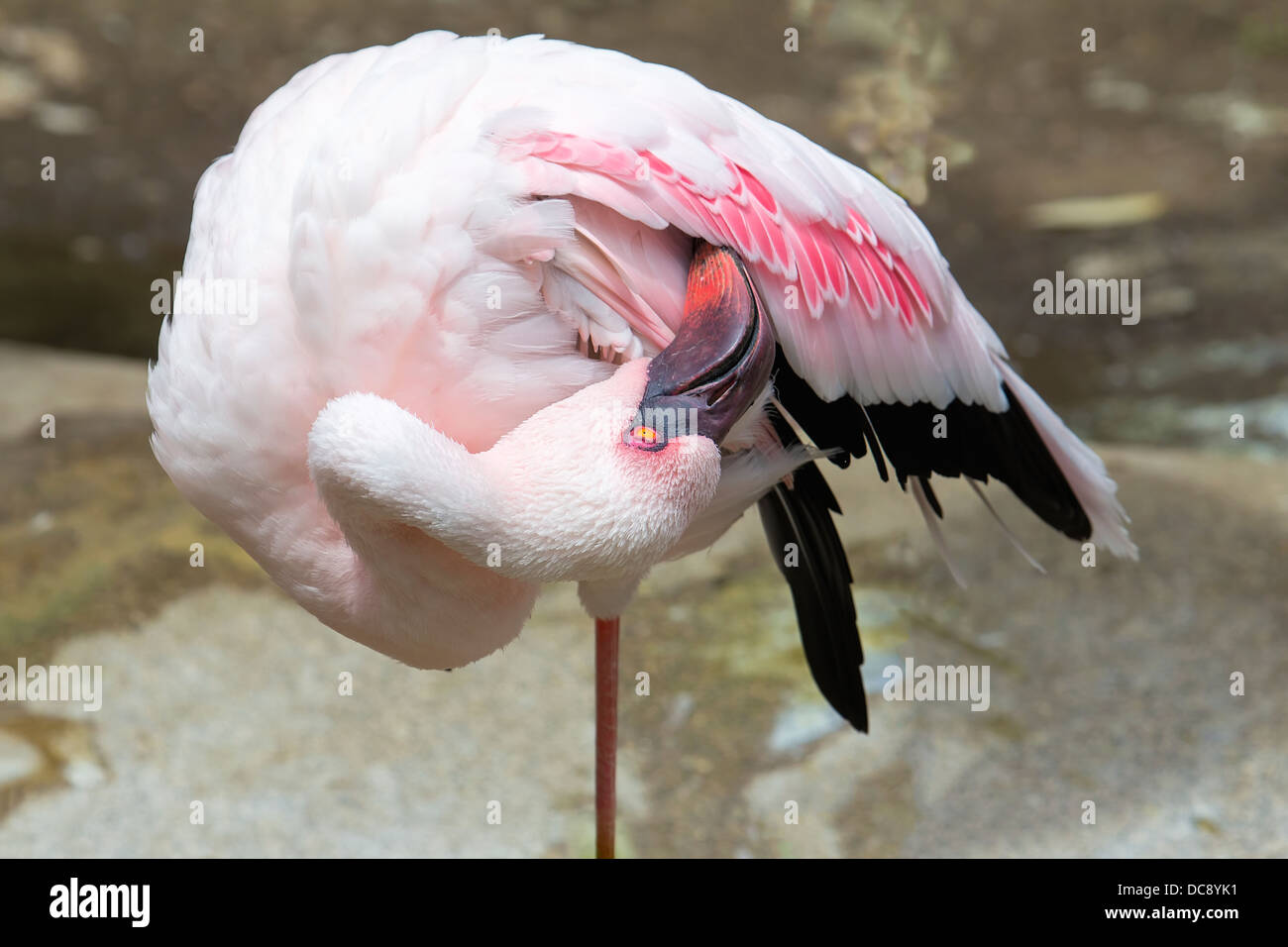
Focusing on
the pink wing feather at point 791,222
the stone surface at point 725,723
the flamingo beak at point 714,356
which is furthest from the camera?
the stone surface at point 725,723

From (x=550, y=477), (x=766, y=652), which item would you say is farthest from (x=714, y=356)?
(x=766, y=652)

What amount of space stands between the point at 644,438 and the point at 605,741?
129cm

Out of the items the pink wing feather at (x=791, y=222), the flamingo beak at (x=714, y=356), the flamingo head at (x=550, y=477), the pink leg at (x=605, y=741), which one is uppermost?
the pink wing feather at (x=791, y=222)

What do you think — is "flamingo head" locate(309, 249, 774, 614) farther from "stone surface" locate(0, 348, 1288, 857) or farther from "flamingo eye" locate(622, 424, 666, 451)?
"stone surface" locate(0, 348, 1288, 857)

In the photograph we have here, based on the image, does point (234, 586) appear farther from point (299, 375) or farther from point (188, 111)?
point (188, 111)

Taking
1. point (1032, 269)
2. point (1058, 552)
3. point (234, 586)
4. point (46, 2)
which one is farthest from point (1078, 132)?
point (46, 2)

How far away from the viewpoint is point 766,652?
3.37 meters

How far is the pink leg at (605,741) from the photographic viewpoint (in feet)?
8.69

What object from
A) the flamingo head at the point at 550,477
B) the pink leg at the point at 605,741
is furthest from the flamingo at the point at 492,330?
the pink leg at the point at 605,741

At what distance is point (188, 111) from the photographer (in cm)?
600

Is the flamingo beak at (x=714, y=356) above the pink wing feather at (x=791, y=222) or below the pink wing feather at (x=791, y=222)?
below

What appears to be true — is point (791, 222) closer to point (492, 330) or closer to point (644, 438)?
point (492, 330)

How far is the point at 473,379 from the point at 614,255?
260 mm

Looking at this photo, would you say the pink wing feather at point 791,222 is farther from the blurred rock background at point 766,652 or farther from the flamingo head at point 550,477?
the blurred rock background at point 766,652
